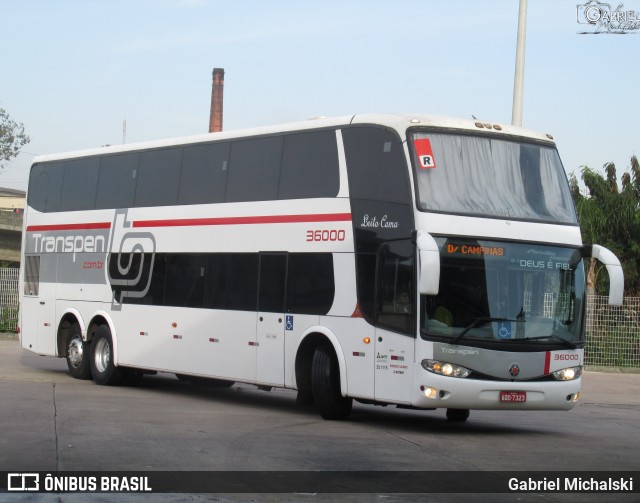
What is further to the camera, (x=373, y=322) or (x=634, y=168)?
(x=634, y=168)

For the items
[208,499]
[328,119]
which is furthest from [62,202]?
[208,499]

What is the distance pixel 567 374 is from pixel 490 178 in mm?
2783

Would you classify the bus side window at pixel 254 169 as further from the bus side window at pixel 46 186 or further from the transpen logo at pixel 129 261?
the bus side window at pixel 46 186

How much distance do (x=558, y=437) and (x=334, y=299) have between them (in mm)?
3542

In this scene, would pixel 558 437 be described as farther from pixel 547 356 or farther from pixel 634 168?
pixel 634 168

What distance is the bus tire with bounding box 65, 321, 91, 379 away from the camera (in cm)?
2225

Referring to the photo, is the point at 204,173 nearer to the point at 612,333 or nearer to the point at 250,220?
the point at 250,220

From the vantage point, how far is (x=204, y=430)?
14258 millimetres

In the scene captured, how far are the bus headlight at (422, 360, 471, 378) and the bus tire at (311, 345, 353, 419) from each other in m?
1.93

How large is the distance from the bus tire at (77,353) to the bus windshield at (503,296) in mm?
9540

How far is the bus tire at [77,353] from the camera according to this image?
22250mm

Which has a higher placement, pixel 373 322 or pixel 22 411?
pixel 373 322

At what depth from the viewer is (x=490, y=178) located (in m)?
15.5

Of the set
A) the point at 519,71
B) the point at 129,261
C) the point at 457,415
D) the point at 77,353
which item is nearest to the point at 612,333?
the point at 519,71
